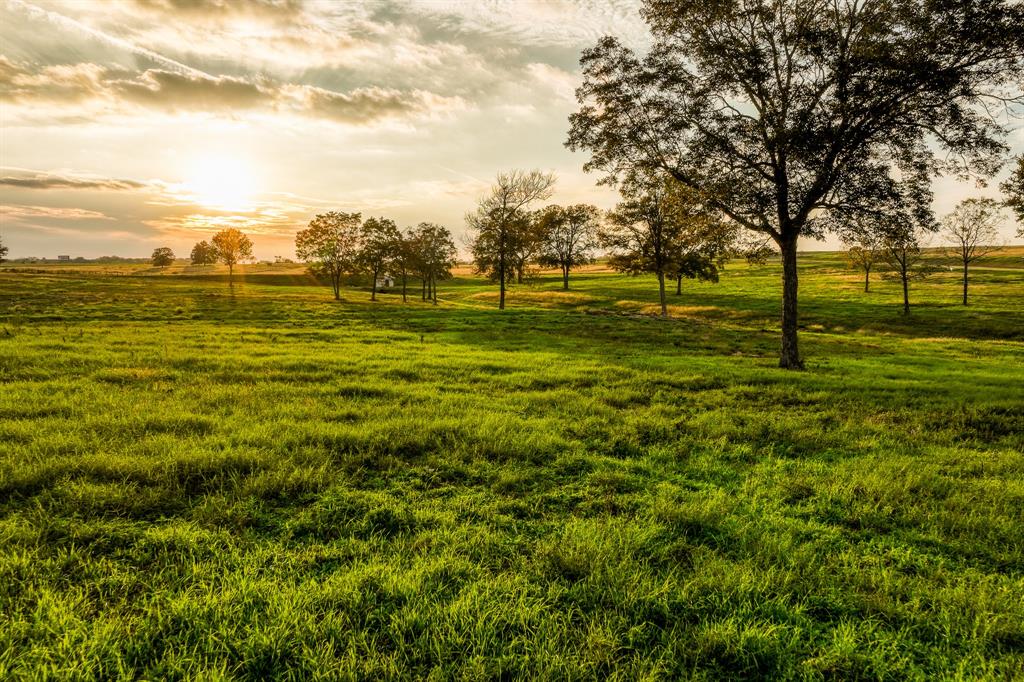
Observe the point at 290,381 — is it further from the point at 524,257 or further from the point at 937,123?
the point at 524,257

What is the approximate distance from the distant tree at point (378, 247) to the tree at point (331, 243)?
121 centimetres

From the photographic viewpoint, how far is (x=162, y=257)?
186 m

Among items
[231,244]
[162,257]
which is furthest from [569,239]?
[162,257]

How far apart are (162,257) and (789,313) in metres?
229

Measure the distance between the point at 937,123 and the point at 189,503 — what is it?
75.5 feet

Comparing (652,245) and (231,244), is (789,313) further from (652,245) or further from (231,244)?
(231,244)

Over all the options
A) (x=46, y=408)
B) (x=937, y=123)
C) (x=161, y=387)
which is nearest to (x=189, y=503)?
(x=46, y=408)

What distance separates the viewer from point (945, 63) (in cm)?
1486

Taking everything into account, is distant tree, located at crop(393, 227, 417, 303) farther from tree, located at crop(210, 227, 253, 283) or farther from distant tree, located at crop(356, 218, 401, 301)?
tree, located at crop(210, 227, 253, 283)

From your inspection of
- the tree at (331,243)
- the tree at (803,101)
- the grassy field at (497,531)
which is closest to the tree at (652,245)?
the tree at (803,101)

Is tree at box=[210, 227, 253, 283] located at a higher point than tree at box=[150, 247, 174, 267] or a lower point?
lower

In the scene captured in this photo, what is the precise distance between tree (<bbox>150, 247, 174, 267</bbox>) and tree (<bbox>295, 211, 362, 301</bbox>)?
528 feet

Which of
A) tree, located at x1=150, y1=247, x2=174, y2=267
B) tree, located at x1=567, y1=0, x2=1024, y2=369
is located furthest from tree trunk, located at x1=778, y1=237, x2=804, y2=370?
tree, located at x1=150, y1=247, x2=174, y2=267

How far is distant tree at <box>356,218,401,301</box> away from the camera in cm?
7056
